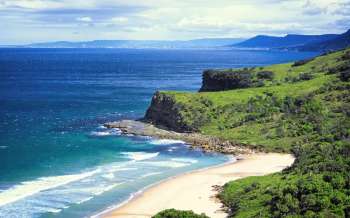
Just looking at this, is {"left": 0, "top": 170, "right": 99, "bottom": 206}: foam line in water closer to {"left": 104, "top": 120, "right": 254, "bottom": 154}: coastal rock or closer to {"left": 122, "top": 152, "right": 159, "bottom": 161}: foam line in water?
{"left": 122, "top": 152, "right": 159, "bottom": 161}: foam line in water

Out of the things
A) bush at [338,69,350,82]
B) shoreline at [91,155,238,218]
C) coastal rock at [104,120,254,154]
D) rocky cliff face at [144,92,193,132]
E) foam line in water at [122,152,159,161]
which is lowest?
shoreline at [91,155,238,218]

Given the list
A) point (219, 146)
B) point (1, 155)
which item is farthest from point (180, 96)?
point (1, 155)

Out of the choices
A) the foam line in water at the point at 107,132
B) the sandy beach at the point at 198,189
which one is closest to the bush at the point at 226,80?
the foam line in water at the point at 107,132

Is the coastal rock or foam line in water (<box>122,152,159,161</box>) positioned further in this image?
the coastal rock

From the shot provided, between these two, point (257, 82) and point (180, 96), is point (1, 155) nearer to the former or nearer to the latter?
point (180, 96)

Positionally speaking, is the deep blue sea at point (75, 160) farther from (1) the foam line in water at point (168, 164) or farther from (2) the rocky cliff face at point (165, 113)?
(2) the rocky cliff face at point (165, 113)

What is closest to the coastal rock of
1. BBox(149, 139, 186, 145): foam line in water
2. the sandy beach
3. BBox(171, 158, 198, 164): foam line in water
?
BBox(149, 139, 186, 145): foam line in water
